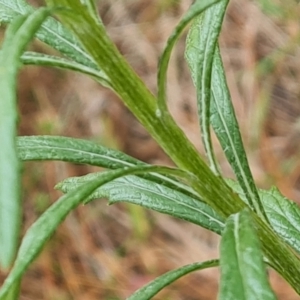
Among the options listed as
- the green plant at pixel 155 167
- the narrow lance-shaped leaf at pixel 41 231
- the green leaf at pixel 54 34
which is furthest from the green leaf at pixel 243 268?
the green leaf at pixel 54 34

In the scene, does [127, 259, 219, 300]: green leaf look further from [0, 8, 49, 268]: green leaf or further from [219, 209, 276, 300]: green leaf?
[0, 8, 49, 268]: green leaf


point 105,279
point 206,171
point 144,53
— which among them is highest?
point 144,53

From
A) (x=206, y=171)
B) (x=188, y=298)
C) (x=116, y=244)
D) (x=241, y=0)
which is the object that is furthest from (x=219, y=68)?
(x=241, y=0)

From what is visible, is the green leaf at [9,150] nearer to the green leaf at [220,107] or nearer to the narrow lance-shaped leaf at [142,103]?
the narrow lance-shaped leaf at [142,103]

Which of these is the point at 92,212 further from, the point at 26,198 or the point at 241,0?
the point at 241,0

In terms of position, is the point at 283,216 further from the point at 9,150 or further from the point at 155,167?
the point at 9,150
